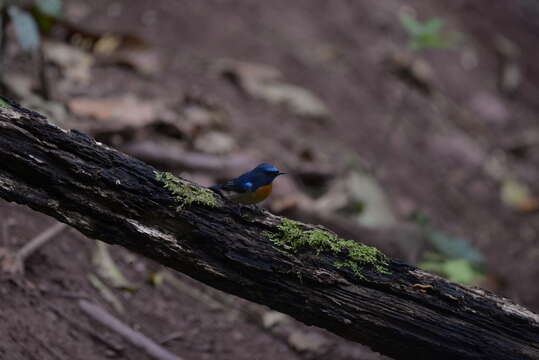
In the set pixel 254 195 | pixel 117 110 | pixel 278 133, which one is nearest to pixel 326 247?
pixel 254 195

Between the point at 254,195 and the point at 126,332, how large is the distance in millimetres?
1361

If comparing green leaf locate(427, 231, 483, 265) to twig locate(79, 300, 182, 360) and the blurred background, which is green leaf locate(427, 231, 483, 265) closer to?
the blurred background

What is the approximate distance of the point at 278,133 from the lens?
7.77m

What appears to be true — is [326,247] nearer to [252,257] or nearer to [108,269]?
[252,257]

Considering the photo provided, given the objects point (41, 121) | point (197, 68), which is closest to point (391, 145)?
point (197, 68)

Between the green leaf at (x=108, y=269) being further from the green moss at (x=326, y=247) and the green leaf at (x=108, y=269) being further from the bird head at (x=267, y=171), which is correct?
the green moss at (x=326, y=247)

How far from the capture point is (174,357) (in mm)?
3660

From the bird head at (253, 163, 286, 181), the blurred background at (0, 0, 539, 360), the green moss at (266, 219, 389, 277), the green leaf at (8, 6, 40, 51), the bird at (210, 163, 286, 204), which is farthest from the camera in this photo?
the green leaf at (8, 6, 40, 51)

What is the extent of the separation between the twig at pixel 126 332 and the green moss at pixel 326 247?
1398 mm

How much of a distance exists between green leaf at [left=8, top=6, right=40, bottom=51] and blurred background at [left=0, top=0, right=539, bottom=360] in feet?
0.05

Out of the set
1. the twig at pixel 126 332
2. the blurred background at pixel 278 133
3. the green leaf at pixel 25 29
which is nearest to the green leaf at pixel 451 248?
the blurred background at pixel 278 133

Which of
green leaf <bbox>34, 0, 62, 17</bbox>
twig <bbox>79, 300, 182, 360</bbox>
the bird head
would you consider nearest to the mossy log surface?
the bird head

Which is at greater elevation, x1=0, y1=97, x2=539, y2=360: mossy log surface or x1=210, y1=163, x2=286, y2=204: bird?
x1=210, y1=163, x2=286, y2=204: bird

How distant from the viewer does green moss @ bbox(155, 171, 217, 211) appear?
9.11 feet
